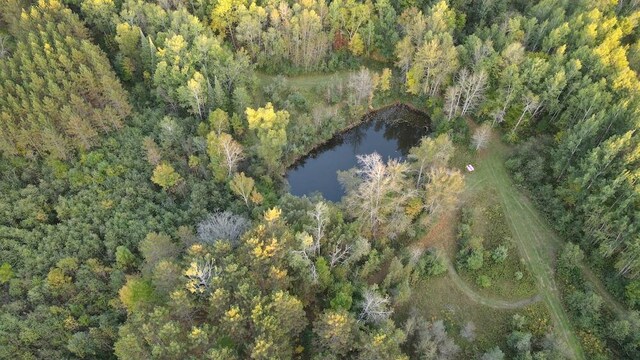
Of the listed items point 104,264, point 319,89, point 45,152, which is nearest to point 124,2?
point 45,152

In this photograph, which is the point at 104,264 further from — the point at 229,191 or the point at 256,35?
the point at 256,35

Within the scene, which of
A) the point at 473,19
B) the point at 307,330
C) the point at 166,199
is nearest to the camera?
the point at 307,330

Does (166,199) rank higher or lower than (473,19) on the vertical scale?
lower

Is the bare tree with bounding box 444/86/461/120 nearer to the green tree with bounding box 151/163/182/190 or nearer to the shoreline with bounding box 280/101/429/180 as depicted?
the shoreline with bounding box 280/101/429/180

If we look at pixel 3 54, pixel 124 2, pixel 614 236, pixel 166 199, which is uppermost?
pixel 124 2

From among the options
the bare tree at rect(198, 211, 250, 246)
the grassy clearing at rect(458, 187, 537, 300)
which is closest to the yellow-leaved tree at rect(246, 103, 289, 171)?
the bare tree at rect(198, 211, 250, 246)

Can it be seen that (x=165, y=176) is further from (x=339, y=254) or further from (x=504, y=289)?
(x=504, y=289)

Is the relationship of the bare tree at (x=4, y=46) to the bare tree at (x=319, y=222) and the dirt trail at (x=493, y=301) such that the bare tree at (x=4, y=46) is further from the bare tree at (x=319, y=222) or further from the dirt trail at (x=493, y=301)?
the dirt trail at (x=493, y=301)
